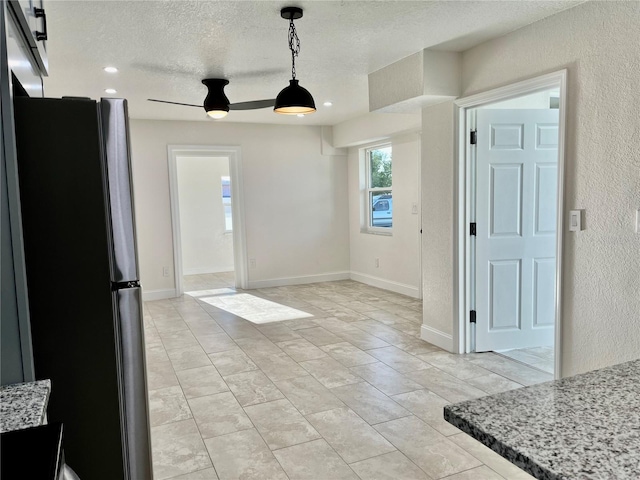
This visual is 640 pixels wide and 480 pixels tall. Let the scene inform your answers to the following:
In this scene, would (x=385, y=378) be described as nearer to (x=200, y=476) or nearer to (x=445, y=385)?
(x=445, y=385)

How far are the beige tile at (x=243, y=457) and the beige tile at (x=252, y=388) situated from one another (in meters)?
0.43

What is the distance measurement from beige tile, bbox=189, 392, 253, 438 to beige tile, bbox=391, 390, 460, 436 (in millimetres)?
993

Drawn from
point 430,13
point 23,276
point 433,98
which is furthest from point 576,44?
point 23,276

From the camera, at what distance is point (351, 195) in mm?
7281

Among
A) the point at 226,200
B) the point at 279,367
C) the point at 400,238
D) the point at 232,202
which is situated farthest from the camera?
the point at 226,200

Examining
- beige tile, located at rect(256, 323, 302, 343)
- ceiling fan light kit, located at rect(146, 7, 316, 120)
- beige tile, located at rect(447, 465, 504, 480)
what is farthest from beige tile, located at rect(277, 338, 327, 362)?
ceiling fan light kit, located at rect(146, 7, 316, 120)

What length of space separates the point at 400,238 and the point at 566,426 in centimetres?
533

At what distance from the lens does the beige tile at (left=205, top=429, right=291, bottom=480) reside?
221 centimetres

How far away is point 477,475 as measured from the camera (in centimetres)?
214

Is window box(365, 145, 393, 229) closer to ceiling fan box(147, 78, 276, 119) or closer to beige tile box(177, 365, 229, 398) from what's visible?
ceiling fan box(147, 78, 276, 119)

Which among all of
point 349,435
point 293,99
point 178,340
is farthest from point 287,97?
point 178,340

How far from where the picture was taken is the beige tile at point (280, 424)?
8.25 feet

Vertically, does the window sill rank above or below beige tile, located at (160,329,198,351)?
above

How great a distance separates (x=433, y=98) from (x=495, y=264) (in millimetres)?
1422
